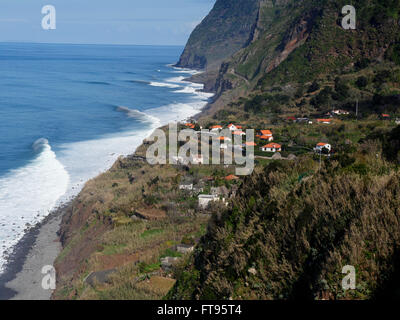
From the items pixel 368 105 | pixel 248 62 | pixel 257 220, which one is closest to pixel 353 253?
pixel 257 220

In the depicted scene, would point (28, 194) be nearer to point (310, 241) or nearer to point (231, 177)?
point (231, 177)

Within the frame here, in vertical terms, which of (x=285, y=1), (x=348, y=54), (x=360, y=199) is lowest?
(x=360, y=199)

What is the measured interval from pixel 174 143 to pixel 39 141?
57.5ft

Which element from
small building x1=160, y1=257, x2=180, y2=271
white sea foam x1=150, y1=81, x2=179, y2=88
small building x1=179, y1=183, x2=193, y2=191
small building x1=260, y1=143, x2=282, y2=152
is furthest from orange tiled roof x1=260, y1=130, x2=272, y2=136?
white sea foam x1=150, y1=81, x2=179, y2=88

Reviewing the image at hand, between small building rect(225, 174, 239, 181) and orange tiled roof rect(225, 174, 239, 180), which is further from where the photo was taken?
orange tiled roof rect(225, 174, 239, 180)

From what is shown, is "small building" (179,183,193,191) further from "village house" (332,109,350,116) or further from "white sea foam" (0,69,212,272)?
"village house" (332,109,350,116)

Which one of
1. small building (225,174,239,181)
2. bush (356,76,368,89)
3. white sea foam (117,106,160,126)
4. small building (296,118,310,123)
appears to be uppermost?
bush (356,76,368,89)

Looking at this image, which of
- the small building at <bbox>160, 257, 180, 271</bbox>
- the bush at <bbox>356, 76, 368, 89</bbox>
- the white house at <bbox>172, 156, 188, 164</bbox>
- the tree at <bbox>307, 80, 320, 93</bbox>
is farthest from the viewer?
the tree at <bbox>307, 80, 320, 93</bbox>

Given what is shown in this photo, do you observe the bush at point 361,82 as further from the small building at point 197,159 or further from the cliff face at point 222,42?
the cliff face at point 222,42

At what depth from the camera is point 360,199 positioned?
7.07 metres

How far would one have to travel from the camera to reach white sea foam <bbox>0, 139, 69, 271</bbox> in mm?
26422

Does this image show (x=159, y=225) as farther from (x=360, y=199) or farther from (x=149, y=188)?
(x=360, y=199)

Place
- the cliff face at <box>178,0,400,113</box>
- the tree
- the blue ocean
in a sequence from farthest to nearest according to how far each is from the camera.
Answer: the cliff face at <box>178,0,400,113</box> → the tree → the blue ocean

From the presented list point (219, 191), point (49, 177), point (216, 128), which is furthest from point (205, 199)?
point (216, 128)
